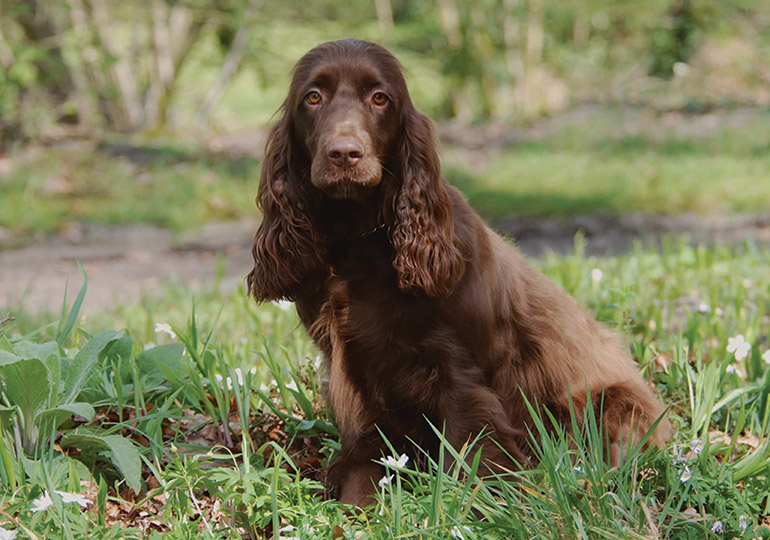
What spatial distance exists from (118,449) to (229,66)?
1128 cm

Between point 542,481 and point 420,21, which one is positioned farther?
point 420,21

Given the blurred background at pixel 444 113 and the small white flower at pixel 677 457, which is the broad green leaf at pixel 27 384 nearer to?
the small white flower at pixel 677 457

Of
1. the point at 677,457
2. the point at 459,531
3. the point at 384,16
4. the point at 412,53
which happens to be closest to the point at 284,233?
the point at 459,531

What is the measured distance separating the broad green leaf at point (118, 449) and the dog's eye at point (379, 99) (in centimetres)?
132

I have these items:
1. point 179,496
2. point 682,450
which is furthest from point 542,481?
point 179,496

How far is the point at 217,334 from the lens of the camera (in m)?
4.03

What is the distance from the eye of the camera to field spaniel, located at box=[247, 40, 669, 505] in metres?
2.57

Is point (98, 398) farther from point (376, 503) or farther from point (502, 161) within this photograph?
point (502, 161)

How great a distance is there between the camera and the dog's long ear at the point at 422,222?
2502 mm

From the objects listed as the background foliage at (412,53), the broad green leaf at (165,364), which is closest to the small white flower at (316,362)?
the broad green leaf at (165,364)

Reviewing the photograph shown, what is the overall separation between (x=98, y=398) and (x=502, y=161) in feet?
27.5

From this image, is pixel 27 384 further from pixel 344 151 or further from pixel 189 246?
pixel 189 246

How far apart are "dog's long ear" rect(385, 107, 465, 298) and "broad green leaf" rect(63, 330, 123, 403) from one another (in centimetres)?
104

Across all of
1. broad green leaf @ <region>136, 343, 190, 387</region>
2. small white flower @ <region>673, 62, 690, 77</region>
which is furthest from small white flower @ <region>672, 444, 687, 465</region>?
small white flower @ <region>673, 62, 690, 77</region>
